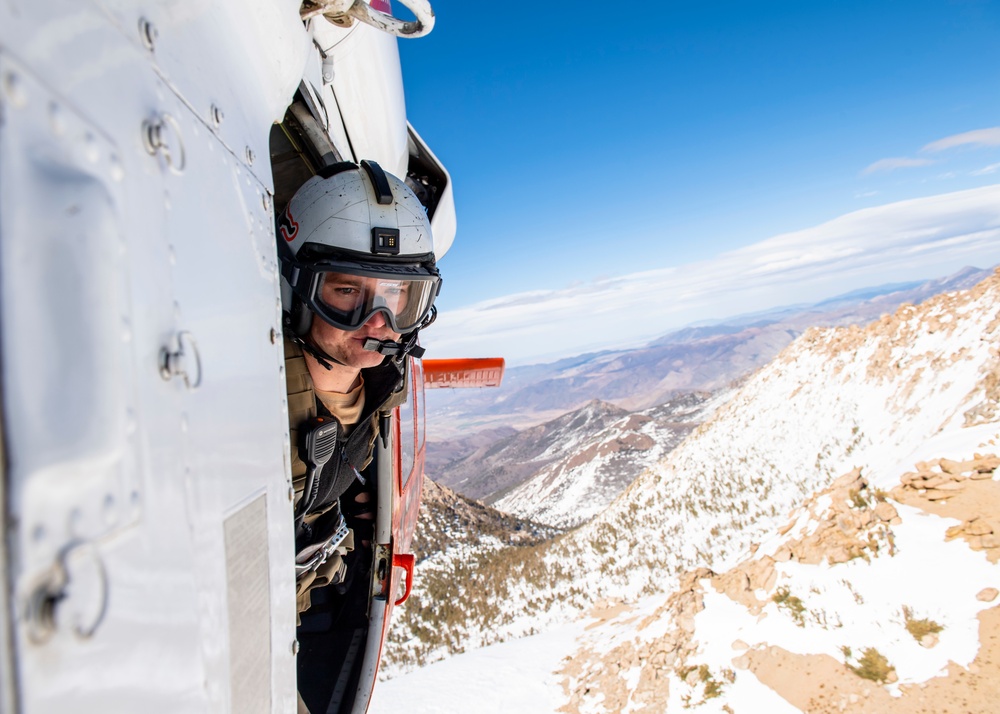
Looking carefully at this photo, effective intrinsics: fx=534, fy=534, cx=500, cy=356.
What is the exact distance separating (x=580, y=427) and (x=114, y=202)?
8687 centimetres

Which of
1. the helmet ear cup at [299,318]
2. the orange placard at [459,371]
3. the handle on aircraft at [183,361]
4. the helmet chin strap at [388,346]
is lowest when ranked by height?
the orange placard at [459,371]

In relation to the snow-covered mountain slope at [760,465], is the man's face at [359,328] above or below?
above

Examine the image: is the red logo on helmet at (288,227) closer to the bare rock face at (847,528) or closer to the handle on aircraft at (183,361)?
the handle on aircraft at (183,361)

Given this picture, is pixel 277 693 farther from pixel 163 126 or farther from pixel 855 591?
pixel 855 591

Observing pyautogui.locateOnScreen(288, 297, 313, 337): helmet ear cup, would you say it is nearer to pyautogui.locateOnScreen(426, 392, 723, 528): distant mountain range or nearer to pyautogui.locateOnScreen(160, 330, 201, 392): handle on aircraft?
pyautogui.locateOnScreen(160, 330, 201, 392): handle on aircraft

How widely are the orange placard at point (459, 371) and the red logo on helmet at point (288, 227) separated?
3.14m

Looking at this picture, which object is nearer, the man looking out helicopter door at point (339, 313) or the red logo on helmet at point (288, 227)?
the man looking out helicopter door at point (339, 313)

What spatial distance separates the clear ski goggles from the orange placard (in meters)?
3.00

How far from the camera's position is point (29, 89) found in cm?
58

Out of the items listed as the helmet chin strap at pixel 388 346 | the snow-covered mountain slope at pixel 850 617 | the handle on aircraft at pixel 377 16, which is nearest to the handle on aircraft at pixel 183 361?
the handle on aircraft at pixel 377 16

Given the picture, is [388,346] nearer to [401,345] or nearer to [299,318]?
[401,345]

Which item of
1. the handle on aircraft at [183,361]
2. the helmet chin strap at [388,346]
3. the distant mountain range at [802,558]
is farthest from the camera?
the distant mountain range at [802,558]

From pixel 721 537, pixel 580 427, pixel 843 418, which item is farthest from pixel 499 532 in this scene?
pixel 580 427

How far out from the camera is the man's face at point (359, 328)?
2.49m
